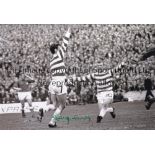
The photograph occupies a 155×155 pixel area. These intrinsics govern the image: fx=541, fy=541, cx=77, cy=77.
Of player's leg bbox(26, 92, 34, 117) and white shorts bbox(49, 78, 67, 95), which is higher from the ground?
white shorts bbox(49, 78, 67, 95)

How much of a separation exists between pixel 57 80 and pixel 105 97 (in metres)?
0.61

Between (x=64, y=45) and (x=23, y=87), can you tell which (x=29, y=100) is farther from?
(x=64, y=45)

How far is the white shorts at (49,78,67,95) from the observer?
652 centimetres

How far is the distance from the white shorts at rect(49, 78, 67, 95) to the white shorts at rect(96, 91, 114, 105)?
42 cm

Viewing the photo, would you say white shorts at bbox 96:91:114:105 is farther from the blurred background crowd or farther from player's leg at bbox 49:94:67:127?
player's leg at bbox 49:94:67:127

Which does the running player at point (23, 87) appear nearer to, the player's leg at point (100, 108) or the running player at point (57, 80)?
the running player at point (57, 80)

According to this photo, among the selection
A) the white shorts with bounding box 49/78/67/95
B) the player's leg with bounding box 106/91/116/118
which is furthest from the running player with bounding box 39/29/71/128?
the player's leg with bounding box 106/91/116/118

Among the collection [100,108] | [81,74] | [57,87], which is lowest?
[100,108]

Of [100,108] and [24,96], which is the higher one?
[24,96]

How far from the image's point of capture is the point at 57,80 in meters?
6.52

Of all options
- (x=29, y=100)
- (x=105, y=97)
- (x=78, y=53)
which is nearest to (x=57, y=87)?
(x=29, y=100)

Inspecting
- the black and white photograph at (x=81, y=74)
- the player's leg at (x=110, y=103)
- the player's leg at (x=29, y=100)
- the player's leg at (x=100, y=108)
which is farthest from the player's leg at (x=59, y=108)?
the player's leg at (x=110, y=103)
